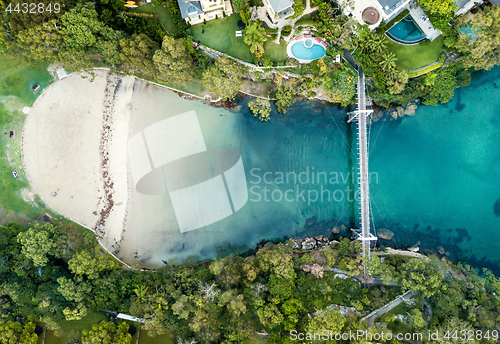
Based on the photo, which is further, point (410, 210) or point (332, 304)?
point (410, 210)

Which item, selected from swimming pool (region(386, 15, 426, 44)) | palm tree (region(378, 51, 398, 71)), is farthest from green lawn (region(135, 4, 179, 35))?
swimming pool (region(386, 15, 426, 44))

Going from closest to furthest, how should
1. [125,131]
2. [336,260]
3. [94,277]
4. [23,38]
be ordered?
1. [23,38]
2. [94,277]
3. [336,260]
4. [125,131]

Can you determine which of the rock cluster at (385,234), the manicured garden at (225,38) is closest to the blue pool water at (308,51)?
the manicured garden at (225,38)

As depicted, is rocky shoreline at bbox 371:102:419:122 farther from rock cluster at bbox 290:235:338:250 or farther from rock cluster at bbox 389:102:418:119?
rock cluster at bbox 290:235:338:250

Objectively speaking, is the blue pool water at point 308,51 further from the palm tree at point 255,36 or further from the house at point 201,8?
the house at point 201,8

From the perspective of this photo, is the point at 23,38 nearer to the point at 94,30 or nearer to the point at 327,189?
the point at 94,30

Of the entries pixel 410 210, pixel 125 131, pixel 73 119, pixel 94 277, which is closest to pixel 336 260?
pixel 410 210
